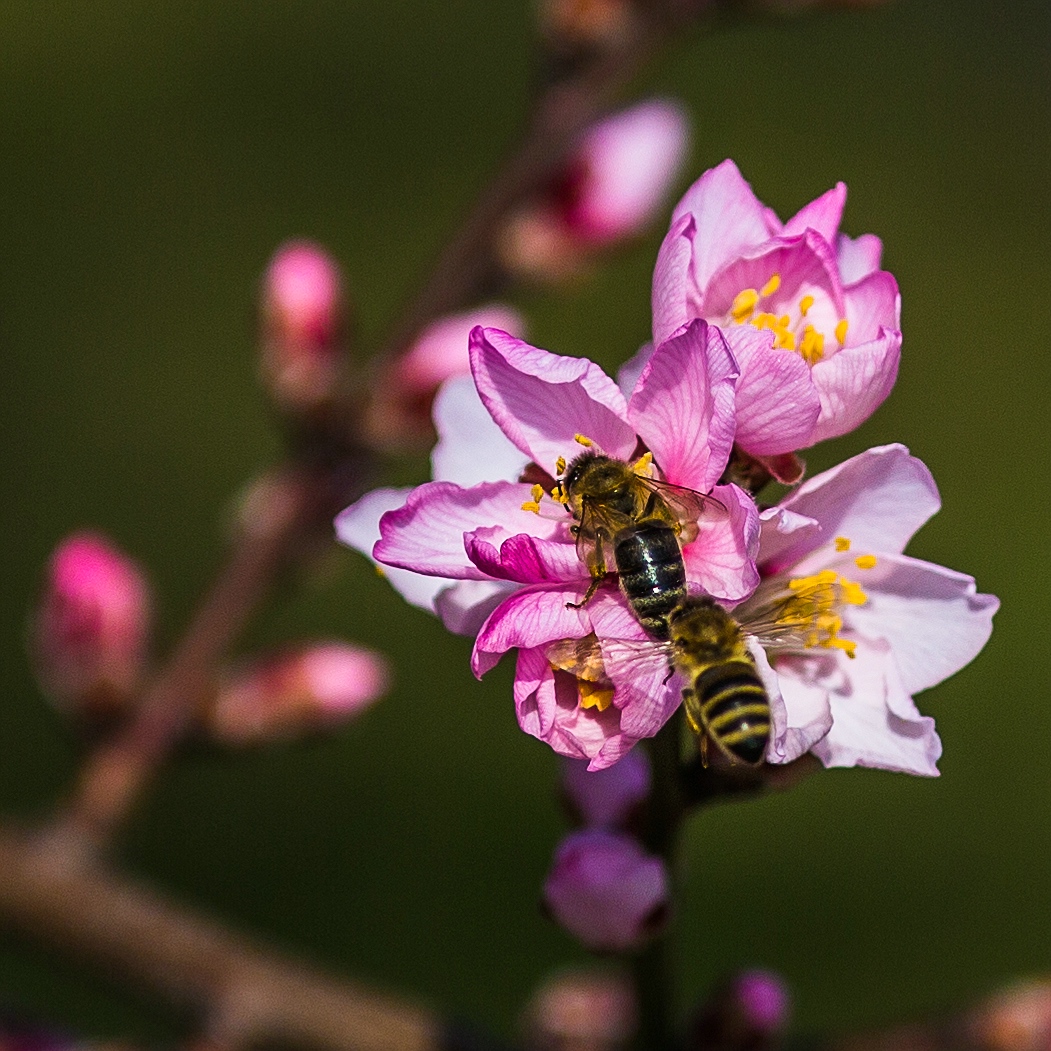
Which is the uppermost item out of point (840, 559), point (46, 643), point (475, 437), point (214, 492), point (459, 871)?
point (475, 437)

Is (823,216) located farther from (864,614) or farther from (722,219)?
(864,614)

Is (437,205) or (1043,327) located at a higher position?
(437,205)

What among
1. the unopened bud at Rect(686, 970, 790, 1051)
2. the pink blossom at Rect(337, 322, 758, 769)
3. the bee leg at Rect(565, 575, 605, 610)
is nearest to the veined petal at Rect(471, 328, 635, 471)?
the pink blossom at Rect(337, 322, 758, 769)

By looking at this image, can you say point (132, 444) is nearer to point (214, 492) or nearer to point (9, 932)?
point (214, 492)

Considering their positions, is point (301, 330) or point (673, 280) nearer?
point (673, 280)

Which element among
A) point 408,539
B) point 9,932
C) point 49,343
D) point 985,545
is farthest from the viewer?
point 49,343

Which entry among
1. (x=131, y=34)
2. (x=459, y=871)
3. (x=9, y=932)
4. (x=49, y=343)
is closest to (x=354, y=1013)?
(x=9, y=932)

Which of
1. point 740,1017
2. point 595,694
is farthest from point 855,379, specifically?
point 740,1017
